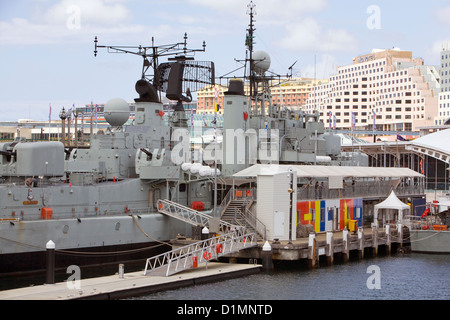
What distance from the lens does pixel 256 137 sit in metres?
48.3

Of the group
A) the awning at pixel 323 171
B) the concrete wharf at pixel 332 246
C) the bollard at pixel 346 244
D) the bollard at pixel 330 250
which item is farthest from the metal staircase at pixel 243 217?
the bollard at pixel 346 244

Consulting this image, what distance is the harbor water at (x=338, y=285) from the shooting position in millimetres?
30031

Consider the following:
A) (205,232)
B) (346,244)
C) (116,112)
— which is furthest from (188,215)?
(116,112)

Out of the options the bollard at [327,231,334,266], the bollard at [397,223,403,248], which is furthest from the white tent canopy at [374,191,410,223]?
the bollard at [327,231,334,266]

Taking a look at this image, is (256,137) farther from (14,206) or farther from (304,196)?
(14,206)

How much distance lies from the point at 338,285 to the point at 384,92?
137197mm

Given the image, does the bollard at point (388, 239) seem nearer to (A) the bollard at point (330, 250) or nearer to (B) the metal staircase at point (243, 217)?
(A) the bollard at point (330, 250)

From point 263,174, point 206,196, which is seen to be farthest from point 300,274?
point 206,196

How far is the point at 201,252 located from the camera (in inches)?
1353

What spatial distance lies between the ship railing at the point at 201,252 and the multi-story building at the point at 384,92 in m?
118

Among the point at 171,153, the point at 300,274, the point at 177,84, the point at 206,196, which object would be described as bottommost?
the point at 300,274

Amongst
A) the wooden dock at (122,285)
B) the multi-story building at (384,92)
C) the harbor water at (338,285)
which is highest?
the multi-story building at (384,92)

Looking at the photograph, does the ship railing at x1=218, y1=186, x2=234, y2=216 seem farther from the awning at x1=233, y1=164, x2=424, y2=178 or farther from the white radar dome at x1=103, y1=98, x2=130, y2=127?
the white radar dome at x1=103, y1=98, x2=130, y2=127
